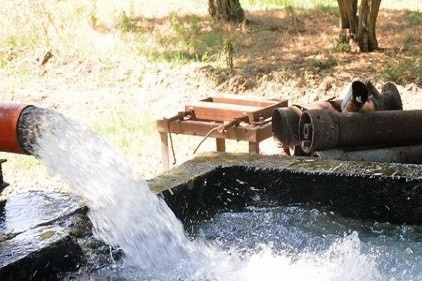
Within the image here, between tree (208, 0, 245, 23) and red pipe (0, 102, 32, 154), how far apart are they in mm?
10924

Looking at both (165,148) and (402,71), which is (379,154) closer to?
(165,148)

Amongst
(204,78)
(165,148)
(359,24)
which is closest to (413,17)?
(359,24)

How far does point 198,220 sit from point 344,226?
731mm

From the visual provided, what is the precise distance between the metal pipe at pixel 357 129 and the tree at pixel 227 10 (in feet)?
28.7

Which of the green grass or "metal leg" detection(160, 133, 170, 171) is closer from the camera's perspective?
"metal leg" detection(160, 133, 170, 171)

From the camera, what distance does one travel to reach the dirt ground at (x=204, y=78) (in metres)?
9.59

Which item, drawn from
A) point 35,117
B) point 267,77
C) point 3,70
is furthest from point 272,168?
point 3,70

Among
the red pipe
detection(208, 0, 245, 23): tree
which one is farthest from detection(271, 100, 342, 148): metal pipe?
detection(208, 0, 245, 23): tree

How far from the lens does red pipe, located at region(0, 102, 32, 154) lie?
268cm

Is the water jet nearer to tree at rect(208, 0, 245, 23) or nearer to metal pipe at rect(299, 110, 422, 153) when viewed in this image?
metal pipe at rect(299, 110, 422, 153)

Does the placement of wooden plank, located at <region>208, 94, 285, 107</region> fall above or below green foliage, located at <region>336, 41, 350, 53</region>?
above

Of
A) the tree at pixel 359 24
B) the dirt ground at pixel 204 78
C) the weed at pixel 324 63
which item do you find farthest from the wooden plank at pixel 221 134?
the tree at pixel 359 24

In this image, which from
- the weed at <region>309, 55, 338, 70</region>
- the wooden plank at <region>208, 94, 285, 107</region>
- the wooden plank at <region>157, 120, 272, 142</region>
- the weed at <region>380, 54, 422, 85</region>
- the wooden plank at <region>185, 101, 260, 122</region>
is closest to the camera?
the wooden plank at <region>157, 120, 272, 142</region>

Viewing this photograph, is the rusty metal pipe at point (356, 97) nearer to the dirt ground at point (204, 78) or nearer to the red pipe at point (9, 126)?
the red pipe at point (9, 126)
